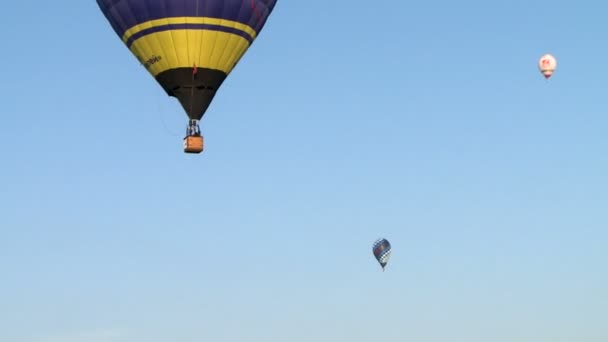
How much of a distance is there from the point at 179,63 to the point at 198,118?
246cm

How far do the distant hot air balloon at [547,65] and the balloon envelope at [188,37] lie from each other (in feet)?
90.7

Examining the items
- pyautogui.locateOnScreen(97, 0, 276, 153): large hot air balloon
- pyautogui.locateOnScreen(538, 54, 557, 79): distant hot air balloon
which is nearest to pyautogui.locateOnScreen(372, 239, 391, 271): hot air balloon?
pyautogui.locateOnScreen(538, 54, 557, 79): distant hot air balloon

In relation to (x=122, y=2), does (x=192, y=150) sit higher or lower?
lower

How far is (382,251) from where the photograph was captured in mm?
122812

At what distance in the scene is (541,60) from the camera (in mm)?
100625

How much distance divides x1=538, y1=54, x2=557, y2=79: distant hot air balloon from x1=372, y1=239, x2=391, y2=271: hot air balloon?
25506 millimetres

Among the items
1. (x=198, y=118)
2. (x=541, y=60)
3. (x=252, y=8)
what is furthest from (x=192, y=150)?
(x=541, y=60)

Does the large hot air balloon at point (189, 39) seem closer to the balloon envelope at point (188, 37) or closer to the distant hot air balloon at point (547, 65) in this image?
the balloon envelope at point (188, 37)

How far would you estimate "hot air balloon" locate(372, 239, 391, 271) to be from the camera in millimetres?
121938

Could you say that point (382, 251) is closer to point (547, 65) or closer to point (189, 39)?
point (547, 65)

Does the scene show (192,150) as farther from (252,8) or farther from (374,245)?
(374,245)

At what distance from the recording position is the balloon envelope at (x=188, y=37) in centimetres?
7450

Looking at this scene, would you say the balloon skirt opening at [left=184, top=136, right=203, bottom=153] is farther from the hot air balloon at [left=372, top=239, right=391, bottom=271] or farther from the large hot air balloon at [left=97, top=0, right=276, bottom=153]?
the hot air balloon at [left=372, top=239, right=391, bottom=271]

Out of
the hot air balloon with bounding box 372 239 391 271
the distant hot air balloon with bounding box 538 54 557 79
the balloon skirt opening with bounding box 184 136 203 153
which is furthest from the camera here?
the hot air balloon with bounding box 372 239 391 271
